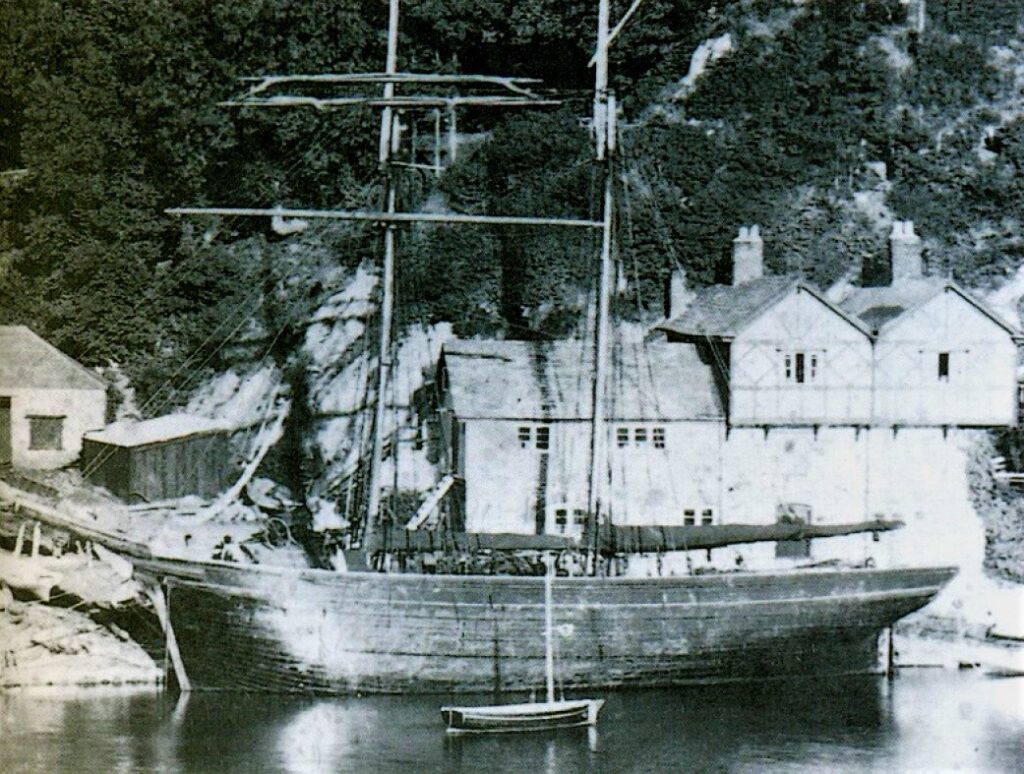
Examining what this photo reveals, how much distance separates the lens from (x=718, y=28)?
2597 cm

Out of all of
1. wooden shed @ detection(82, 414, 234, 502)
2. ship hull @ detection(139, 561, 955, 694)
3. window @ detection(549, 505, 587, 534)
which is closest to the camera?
ship hull @ detection(139, 561, 955, 694)

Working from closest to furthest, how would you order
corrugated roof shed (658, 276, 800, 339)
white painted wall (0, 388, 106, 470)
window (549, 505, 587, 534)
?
white painted wall (0, 388, 106, 470), window (549, 505, 587, 534), corrugated roof shed (658, 276, 800, 339)

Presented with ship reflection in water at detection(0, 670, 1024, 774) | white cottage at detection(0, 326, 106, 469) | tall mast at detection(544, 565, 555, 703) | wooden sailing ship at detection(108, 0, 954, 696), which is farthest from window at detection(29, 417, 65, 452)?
tall mast at detection(544, 565, 555, 703)

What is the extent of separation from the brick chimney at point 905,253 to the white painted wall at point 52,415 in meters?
11.6

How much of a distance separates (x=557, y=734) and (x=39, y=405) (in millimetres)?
7963

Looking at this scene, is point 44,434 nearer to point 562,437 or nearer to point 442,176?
point 562,437

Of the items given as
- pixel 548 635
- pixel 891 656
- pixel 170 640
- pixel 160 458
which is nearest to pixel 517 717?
pixel 548 635

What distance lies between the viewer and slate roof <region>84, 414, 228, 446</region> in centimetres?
1988

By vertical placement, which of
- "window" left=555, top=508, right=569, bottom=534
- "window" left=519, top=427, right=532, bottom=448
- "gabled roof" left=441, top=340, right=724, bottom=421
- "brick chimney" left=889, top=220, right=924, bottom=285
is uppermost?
"brick chimney" left=889, top=220, right=924, bottom=285

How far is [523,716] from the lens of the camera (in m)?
16.1

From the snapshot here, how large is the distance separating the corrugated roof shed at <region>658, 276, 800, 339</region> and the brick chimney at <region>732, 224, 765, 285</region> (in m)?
0.36

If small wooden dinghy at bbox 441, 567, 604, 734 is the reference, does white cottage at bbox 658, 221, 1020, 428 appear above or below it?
above

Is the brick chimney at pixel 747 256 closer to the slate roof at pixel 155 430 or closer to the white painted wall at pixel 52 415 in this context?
the slate roof at pixel 155 430

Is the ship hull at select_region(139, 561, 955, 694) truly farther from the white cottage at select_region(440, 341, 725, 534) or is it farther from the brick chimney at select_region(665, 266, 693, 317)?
the brick chimney at select_region(665, 266, 693, 317)
